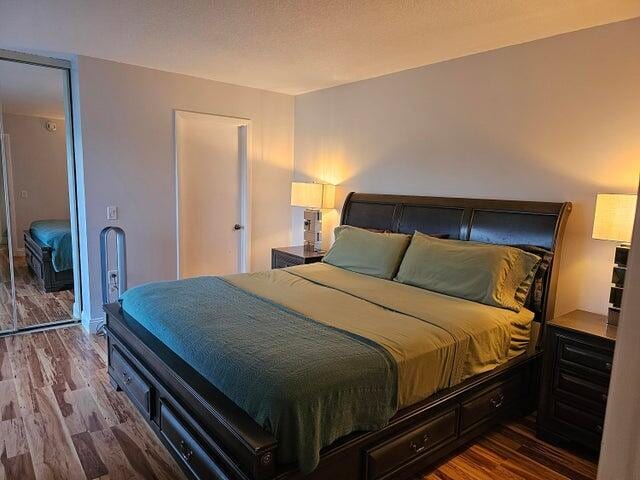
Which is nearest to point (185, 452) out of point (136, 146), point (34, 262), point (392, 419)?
point (392, 419)

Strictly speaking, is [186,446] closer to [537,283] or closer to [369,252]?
[369,252]

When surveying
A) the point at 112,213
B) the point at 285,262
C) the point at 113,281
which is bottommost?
the point at 113,281

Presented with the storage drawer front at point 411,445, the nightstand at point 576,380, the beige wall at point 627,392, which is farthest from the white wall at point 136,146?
the beige wall at point 627,392

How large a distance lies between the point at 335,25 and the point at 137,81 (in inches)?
85.3

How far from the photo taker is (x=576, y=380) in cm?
240

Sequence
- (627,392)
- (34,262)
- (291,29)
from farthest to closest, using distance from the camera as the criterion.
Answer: (34,262)
(291,29)
(627,392)

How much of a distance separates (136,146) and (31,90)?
1088mm

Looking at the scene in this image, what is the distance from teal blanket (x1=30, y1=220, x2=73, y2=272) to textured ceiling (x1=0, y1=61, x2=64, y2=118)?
103 centimetres

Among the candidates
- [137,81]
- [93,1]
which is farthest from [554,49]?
[137,81]

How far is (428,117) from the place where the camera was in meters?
3.67

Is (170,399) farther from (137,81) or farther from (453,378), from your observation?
(137,81)

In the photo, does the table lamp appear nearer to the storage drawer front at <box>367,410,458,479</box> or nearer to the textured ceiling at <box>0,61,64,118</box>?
the storage drawer front at <box>367,410,458,479</box>

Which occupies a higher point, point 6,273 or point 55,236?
point 55,236

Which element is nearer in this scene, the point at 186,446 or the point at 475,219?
the point at 186,446
